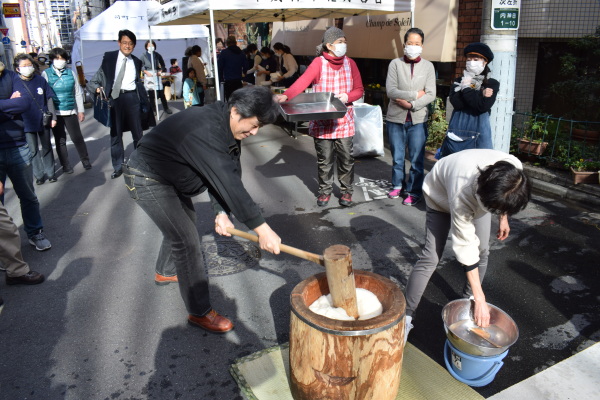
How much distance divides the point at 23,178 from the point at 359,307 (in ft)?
11.9

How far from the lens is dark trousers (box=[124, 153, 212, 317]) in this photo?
3225 millimetres

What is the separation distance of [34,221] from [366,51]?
25.1 ft

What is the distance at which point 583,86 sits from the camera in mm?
6434

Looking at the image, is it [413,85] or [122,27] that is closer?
[413,85]

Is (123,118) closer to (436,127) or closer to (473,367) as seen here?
(436,127)

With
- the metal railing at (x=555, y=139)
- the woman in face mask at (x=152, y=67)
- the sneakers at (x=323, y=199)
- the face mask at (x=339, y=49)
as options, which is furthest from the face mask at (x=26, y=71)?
the metal railing at (x=555, y=139)

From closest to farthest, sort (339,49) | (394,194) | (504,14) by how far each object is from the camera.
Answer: (504,14) < (339,49) < (394,194)

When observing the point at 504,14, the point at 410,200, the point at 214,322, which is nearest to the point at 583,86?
the point at 504,14

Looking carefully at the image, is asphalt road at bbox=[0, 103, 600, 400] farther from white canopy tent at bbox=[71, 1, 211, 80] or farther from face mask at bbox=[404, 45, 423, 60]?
white canopy tent at bbox=[71, 1, 211, 80]

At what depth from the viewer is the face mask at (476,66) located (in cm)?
495

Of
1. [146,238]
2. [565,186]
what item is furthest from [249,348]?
[565,186]

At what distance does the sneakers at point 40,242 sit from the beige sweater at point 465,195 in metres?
3.97

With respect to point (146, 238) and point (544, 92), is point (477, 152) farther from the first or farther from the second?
point (544, 92)

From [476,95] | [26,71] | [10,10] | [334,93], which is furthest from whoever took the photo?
[10,10]
